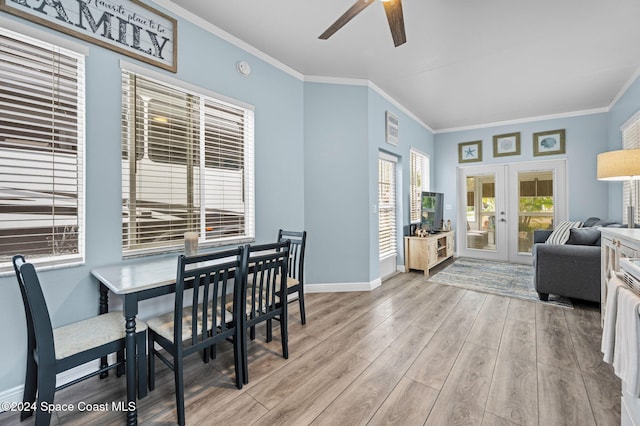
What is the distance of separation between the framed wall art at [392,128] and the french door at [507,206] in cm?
247

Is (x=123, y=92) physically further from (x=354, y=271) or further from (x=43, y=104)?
(x=354, y=271)

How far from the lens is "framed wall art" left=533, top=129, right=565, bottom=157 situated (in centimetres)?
521

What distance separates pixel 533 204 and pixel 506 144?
127 centimetres

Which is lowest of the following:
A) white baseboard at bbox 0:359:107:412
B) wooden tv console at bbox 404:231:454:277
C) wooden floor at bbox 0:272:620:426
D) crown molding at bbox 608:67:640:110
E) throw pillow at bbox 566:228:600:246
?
wooden floor at bbox 0:272:620:426

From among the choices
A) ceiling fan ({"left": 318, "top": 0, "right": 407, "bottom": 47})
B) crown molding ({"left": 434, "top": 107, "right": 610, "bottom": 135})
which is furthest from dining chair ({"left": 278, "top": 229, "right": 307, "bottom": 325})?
crown molding ({"left": 434, "top": 107, "right": 610, "bottom": 135})

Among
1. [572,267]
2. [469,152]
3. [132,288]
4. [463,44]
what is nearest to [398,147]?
[463,44]

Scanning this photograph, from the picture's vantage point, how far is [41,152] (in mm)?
1775

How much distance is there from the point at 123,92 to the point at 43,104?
0.48 meters

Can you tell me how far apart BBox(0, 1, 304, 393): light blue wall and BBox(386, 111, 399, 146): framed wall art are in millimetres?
1852

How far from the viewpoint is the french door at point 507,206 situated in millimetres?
5379

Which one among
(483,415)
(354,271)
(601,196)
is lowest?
(483,415)

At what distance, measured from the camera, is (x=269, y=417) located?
1604mm

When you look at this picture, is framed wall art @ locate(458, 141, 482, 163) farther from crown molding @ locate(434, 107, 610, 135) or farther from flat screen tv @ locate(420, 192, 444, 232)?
flat screen tv @ locate(420, 192, 444, 232)

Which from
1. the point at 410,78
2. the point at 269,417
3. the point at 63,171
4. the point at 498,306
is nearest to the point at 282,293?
the point at 269,417
